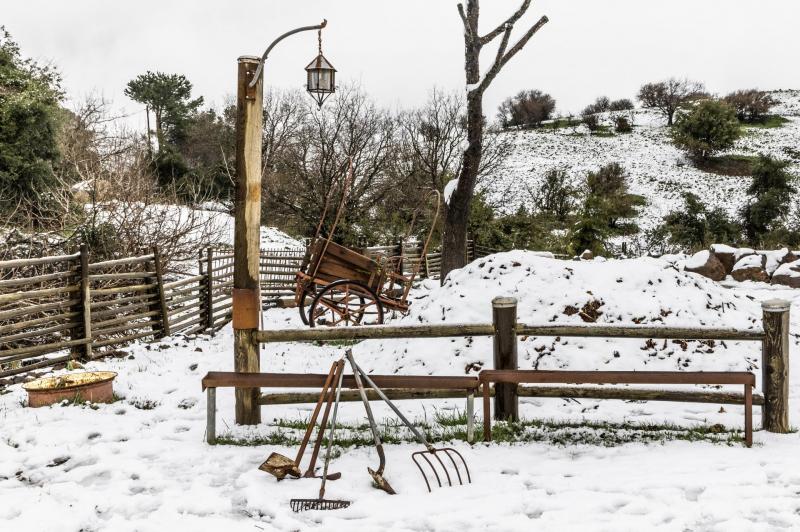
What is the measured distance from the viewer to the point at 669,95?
55312 mm

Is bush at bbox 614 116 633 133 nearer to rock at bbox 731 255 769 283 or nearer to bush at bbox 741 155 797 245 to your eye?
bush at bbox 741 155 797 245

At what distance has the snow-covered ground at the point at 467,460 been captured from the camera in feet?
11.1

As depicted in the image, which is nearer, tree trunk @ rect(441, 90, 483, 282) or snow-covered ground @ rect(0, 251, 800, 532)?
snow-covered ground @ rect(0, 251, 800, 532)

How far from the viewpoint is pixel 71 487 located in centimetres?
381

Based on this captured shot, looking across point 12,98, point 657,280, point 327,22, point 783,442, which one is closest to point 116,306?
point 327,22

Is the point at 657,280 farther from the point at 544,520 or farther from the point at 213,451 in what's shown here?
the point at 213,451

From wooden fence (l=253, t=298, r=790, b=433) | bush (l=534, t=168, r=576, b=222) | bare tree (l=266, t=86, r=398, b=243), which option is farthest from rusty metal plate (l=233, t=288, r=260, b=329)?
bush (l=534, t=168, r=576, b=222)

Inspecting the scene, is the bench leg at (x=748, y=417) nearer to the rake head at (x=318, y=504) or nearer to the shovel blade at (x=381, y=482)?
the shovel blade at (x=381, y=482)

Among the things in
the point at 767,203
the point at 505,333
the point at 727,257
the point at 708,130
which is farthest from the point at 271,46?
the point at 708,130

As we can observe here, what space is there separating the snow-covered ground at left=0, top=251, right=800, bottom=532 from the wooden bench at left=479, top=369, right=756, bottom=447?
0.26 metres

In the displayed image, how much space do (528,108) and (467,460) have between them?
5679 cm

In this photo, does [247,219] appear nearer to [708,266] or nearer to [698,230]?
[708,266]

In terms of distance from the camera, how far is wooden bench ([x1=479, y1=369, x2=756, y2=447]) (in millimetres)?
4293

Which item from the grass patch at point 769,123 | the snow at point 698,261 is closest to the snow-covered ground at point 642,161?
the grass patch at point 769,123
